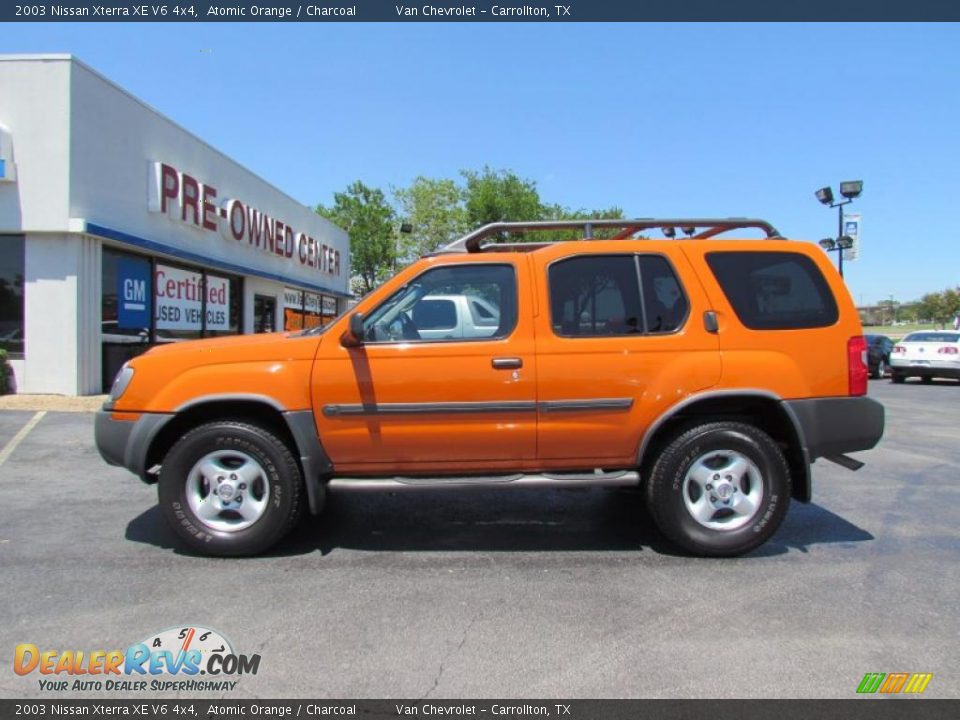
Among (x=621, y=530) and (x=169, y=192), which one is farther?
(x=169, y=192)

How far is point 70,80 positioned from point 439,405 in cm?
1101

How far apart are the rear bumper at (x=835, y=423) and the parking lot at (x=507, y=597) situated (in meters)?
0.74

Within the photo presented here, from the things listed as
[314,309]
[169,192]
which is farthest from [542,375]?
[314,309]

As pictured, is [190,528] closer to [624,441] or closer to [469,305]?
[469,305]

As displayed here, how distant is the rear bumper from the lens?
13.9ft

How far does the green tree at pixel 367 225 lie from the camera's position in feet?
140

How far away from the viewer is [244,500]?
4.21m

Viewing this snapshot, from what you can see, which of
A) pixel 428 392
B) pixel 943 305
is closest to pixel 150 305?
pixel 428 392

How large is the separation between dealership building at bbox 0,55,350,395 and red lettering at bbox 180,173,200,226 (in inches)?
0.9

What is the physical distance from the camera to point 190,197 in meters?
15.0

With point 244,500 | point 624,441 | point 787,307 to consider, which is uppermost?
point 787,307

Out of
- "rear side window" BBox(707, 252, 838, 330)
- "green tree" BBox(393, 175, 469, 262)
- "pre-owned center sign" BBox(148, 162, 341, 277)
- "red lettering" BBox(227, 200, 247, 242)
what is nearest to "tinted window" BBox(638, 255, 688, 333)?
"rear side window" BBox(707, 252, 838, 330)

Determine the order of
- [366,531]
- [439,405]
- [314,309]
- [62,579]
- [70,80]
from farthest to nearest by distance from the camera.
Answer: [314,309], [70,80], [366,531], [439,405], [62,579]
